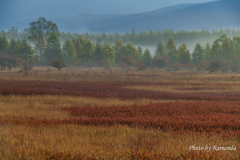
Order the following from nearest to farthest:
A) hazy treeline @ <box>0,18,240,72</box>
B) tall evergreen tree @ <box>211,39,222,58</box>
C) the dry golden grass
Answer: the dry golden grass → hazy treeline @ <box>0,18,240,72</box> → tall evergreen tree @ <box>211,39,222,58</box>

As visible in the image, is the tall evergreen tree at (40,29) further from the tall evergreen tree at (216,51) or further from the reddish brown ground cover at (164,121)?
the reddish brown ground cover at (164,121)

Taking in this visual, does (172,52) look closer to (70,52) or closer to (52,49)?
(70,52)

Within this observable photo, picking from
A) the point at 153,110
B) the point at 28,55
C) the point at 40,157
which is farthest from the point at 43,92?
the point at 28,55

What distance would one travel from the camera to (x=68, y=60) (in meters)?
84.2

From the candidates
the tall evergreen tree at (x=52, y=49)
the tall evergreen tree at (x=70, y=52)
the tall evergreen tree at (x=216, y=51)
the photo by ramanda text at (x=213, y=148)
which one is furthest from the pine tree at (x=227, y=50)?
the photo by ramanda text at (x=213, y=148)

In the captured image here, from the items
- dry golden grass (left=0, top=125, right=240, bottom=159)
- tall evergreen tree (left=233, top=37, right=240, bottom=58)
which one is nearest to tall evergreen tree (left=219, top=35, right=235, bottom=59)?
tall evergreen tree (left=233, top=37, right=240, bottom=58)

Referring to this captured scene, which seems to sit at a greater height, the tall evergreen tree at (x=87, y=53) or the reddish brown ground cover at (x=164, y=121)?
the tall evergreen tree at (x=87, y=53)

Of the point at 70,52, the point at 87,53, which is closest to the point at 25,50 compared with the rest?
the point at 70,52

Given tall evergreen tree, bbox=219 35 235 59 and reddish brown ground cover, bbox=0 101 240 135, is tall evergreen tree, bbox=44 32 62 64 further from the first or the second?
reddish brown ground cover, bbox=0 101 240 135

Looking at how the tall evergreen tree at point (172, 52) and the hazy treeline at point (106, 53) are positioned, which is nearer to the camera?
the hazy treeline at point (106, 53)

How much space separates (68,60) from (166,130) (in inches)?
3056

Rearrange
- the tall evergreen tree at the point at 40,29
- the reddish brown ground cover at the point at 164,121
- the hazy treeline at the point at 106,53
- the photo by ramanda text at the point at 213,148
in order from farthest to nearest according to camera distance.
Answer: the tall evergreen tree at the point at 40,29
the hazy treeline at the point at 106,53
the reddish brown ground cover at the point at 164,121
the photo by ramanda text at the point at 213,148

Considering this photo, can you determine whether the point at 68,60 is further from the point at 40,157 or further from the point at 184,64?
the point at 40,157

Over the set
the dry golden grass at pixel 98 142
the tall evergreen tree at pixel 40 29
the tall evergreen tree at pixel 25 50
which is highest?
the tall evergreen tree at pixel 40 29
